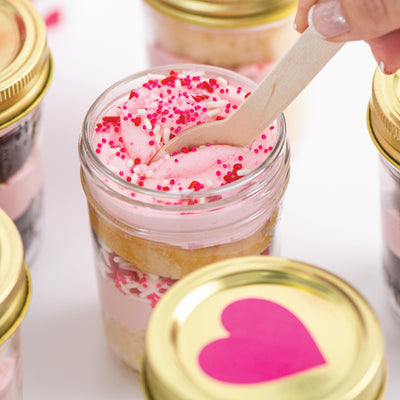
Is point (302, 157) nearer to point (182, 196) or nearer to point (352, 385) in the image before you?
point (182, 196)

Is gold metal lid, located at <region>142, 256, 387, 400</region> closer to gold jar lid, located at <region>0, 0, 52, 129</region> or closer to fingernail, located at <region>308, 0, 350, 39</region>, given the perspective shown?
fingernail, located at <region>308, 0, 350, 39</region>

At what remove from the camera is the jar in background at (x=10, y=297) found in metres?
0.91

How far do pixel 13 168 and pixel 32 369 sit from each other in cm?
30

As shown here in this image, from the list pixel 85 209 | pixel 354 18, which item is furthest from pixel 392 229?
pixel 85 209

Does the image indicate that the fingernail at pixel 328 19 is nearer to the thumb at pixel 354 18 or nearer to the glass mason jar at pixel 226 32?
the thumb at pixel 354 18

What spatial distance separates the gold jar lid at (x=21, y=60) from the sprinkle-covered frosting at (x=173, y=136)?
123 millimetres

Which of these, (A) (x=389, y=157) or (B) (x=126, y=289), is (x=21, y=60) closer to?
(B) (x=126, y=289)

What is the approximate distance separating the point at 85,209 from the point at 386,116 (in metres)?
0.58

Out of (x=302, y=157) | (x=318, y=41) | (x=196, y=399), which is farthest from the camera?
(x=302, y=157)

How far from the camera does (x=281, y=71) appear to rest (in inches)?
40.4

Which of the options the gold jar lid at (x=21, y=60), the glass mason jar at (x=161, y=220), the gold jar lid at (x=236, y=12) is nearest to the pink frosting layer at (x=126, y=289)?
the glass mason jar at (x=161, y=220)

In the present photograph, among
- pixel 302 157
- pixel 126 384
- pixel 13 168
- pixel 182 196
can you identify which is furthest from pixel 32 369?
pixel 302 157

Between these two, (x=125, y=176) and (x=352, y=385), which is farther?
(x=125, y=176)

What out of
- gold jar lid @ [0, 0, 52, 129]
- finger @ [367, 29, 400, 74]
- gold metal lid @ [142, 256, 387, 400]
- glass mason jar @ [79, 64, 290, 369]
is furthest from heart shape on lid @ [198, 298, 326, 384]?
gold jar lid @ [0, 0, 52, 129]
